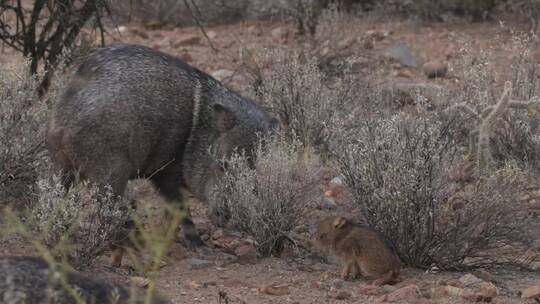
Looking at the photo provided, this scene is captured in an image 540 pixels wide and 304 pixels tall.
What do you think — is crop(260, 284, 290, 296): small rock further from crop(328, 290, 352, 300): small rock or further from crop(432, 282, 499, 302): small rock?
crop(432, 282, 499, 302): small rock

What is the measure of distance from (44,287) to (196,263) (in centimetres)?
252

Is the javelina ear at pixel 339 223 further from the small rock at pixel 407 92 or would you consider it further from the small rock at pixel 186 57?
the small rock at pixel 186 57

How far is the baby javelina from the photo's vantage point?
5352mm

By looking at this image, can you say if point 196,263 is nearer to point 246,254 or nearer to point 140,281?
point 246,254

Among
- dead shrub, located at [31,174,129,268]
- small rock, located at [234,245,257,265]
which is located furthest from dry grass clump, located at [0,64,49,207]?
small rock, located at [234,245,257,265]

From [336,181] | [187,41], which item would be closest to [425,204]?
[336,181]

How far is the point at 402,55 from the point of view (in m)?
11.2

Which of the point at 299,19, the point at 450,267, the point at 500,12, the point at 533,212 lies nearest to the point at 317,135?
the point at 533,212

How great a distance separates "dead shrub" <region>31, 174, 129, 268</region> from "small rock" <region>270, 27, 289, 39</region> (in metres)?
6.69

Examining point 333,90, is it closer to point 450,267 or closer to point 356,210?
point 356,210

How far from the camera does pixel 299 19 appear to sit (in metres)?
11.8

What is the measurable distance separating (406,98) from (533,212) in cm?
274

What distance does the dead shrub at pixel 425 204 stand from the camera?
18.6 feet

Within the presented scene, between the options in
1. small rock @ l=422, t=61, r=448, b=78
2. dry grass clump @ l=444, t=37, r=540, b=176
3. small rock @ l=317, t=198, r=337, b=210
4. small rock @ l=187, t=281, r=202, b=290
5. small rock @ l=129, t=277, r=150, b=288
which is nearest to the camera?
small rock @ l=129, t=277, r=150, b=288
